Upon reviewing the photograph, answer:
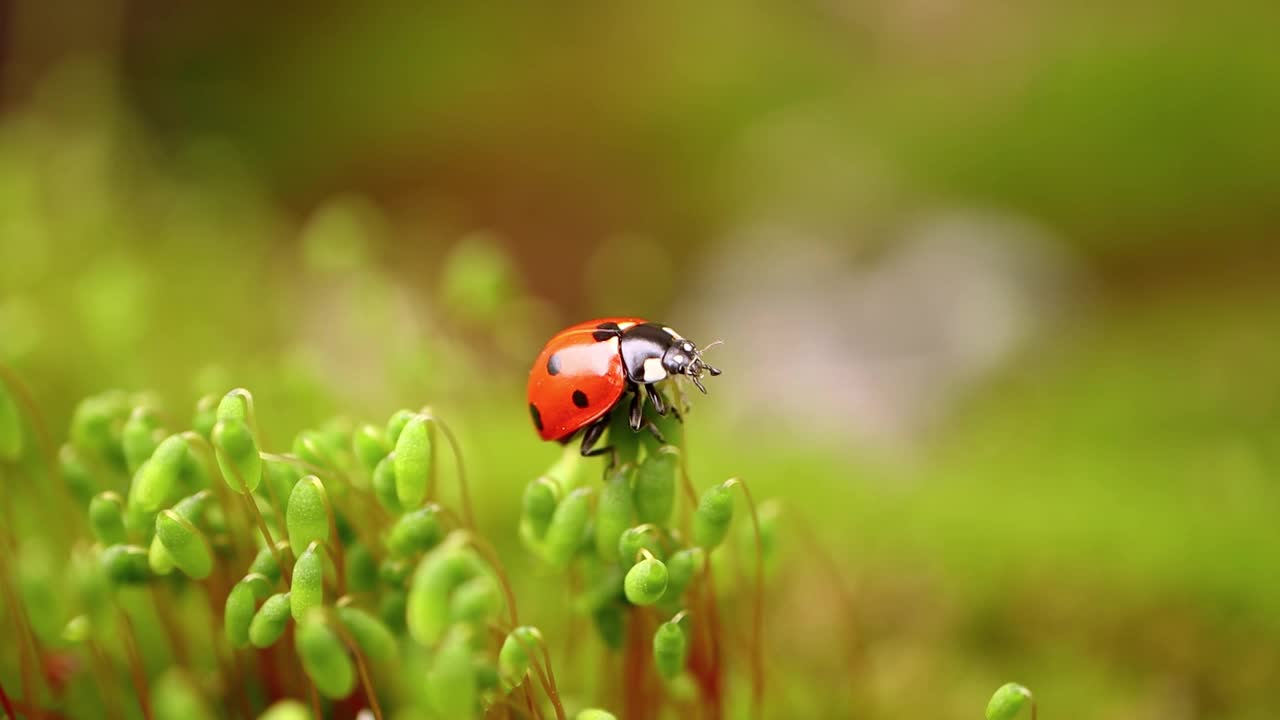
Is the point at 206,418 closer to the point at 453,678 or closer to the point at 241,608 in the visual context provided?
the point at 241,608

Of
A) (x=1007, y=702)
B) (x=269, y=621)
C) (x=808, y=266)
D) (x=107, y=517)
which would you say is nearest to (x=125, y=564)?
(x=107, y=517)

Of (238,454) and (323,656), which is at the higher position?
(238,454)

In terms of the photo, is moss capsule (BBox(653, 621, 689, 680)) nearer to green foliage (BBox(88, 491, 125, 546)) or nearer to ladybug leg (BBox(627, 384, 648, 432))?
ladybug leg (BBox(627, 384, 648, 432))

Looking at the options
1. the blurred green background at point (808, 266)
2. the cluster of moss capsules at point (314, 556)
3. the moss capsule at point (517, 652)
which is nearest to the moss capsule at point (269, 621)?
the cluster of moss capsules at point (314, 556)

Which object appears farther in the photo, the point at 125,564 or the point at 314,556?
the point at 125,564

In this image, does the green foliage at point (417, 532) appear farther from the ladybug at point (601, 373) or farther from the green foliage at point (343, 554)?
the ladybug at point (601, 373)

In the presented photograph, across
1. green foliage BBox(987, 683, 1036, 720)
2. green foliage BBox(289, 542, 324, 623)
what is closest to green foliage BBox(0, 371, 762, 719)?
green foliage BBox(289, 542, 324, 623)
